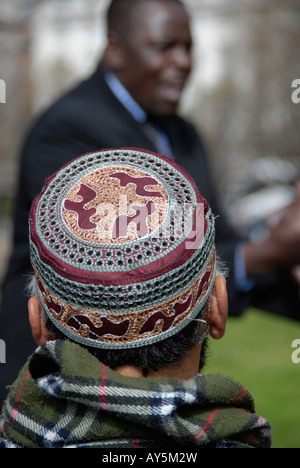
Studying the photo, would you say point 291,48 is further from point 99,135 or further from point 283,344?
point 99,135

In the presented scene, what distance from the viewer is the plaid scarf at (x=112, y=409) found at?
1.50 m

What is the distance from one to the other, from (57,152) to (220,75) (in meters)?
13.2

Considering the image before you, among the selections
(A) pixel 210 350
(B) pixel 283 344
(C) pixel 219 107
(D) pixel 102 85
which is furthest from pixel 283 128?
(A) pixel 210 350

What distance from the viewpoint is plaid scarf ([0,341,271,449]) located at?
4.94 feet

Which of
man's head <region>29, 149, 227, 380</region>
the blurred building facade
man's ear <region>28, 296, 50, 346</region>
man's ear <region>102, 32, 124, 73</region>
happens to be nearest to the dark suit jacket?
man's ear <region>102, 32, 124, 73</region>

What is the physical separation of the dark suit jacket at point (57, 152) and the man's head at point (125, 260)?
3.80ft

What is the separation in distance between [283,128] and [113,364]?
1284 cm

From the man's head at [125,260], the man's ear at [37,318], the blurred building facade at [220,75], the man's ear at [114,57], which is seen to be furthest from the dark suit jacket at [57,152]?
the blurred building facade at [220,75]

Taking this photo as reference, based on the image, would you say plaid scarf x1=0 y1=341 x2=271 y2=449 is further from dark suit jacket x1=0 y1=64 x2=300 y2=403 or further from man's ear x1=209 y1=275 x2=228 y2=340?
dark suit jacket x1=0 y1=64 x2=300 y2=403

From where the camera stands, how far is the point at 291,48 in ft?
45.5

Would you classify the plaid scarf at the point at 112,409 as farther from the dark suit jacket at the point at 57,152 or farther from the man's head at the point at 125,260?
the dark suit jacket at the point at 57,152

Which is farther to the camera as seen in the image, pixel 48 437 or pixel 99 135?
pixel 99 135

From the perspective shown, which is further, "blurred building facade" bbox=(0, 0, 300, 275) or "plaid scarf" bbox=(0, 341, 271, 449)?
"blurred building facade" bbox=(0, 0, 300, 275)

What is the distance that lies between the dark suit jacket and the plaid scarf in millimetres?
A: 1086
